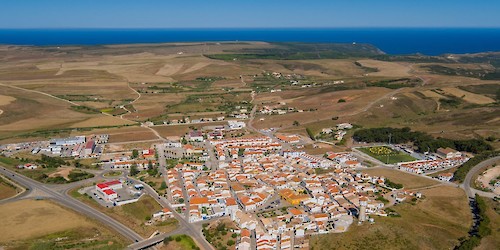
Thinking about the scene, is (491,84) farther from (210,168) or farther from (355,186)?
(210,168)

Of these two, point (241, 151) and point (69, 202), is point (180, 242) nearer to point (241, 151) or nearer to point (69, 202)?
point (69, 202)

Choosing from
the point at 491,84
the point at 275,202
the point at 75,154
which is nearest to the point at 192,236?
the point at 275,202

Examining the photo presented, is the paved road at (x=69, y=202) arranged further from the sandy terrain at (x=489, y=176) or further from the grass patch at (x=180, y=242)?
the sandy terrain at (x=489, y=176)

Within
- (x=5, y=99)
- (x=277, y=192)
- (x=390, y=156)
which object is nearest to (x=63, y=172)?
(x=277, y=192)

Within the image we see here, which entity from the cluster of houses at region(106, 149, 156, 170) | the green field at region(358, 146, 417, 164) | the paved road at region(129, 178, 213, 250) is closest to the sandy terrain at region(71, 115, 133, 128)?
the cluster of houses at region(106, 149, 156, 170)

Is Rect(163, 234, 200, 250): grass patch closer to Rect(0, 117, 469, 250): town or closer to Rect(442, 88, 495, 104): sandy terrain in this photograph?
Rect(0, 117, 469, 250): town

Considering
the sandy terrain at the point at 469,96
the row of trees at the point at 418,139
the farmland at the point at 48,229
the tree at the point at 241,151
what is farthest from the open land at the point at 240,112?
the tree at the point at 241,151
